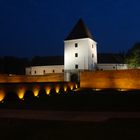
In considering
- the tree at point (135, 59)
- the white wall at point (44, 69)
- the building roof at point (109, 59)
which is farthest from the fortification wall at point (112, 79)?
the white wall at point (44, 69)

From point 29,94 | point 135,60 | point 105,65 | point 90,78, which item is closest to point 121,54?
point 105,65

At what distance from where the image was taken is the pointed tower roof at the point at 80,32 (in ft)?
156

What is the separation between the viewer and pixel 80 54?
154 feet

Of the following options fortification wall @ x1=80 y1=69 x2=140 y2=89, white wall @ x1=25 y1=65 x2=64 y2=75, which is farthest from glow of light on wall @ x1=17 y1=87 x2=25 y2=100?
white wall @ x1=25 y1=65 x2=64 y2=75

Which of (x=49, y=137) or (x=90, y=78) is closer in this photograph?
(x=49, y=137)

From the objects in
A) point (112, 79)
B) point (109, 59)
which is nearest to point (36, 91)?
point (112, 79)

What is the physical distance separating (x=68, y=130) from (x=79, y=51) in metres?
39.4

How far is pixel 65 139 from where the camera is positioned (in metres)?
7.15

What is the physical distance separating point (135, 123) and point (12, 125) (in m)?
3.98

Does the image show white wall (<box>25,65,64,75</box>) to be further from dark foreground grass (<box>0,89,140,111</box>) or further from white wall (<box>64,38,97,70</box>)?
dark foreground grass (<box>0,89,140,111</box>)

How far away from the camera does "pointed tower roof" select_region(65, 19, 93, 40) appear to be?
156 feet

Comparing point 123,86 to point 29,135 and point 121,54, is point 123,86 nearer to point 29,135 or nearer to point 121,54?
point 29,135

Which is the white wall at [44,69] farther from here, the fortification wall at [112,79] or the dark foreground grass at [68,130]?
the dark foreground grass at [68,130]

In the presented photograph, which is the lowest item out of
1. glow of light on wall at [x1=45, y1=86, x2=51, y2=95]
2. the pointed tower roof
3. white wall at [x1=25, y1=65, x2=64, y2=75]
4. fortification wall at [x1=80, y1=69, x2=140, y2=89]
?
glow of light on wall at [x1=45, y1=86, x2=51, y2=95]
